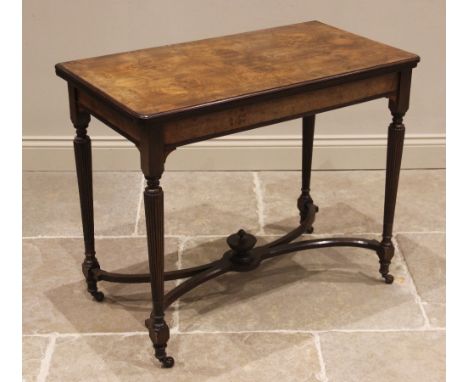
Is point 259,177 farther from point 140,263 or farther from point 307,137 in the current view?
point 140,263

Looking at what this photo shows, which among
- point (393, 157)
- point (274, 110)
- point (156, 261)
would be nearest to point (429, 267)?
point (393, 157)

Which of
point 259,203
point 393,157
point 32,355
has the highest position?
point 393,157

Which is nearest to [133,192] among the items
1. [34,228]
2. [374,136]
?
[34,228]

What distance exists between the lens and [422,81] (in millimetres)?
3992

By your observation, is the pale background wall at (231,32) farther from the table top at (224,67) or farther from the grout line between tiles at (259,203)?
the table top at (224,67)

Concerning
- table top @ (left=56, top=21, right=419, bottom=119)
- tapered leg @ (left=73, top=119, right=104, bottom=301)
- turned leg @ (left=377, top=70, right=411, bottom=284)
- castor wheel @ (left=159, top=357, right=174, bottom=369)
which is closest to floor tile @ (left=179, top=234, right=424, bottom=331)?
turned leg @ (left=377, top=70, right=411, bottom=284)

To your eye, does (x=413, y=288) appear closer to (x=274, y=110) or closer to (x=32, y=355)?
(x=274, y=110)

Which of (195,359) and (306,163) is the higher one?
(306,163)

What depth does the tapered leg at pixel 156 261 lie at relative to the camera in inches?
97.2

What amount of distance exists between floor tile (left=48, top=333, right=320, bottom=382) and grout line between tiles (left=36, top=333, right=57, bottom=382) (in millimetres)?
16

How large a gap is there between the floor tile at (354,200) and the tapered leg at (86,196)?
2.75 feet

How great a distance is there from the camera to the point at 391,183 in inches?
119

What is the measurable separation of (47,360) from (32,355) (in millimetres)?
63

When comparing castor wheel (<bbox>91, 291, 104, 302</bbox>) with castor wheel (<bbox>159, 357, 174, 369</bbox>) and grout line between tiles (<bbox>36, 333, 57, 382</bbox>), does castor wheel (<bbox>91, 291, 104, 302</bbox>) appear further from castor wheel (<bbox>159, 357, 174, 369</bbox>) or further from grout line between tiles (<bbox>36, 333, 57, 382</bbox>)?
castor wheel (<bbox>159, 357, 174, 369</bbox>)
